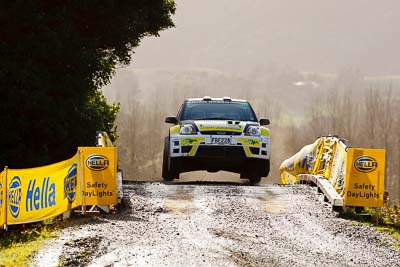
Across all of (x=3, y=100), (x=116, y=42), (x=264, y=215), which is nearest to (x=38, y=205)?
(x=264, y=215)

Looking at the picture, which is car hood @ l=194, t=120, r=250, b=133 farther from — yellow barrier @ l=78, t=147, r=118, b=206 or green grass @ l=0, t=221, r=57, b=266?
green grass @ l=0, t=221, r=57, b=266

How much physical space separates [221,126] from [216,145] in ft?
1.54

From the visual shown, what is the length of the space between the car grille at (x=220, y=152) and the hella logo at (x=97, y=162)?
15.0ft

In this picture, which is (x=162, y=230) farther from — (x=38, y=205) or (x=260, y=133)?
(x=260, y=133)

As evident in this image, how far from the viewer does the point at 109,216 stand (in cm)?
1241

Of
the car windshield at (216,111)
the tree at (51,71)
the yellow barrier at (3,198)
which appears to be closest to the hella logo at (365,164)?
the car windshield at (216,111)

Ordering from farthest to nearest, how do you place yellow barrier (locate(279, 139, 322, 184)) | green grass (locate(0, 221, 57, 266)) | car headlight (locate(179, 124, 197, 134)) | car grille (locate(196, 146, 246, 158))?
yellow barrier (locate(279, 139, 322, 184))
car headlight (locate(179, 124, 197, 134))
car grille (locate(196, 146, 246, 158))
green grass (locate(0, 221, 57, 266))

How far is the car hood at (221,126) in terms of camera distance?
56.4 feet

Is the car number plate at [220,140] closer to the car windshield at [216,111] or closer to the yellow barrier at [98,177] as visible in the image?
the car windshield at [216,111]

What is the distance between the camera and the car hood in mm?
17203

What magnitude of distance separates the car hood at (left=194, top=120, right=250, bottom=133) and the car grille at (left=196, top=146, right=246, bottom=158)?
16.2 inches

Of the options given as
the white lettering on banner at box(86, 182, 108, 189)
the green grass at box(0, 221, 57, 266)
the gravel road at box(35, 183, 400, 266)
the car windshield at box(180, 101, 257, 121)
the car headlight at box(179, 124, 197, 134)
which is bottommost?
the green grass at box(0, 221, 57, 266)

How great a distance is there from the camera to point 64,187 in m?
12.7

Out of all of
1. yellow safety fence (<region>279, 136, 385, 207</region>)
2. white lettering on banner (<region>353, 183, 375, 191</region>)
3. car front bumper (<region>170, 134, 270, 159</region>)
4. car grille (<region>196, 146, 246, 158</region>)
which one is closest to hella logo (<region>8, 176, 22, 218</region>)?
car front bumper (<region>170, 134, 270, 159</region>)
